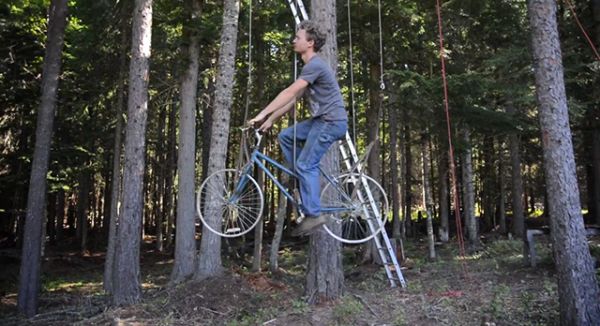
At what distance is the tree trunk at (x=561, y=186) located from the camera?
692cm

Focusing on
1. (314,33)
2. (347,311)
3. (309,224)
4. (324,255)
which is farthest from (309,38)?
(347,311)

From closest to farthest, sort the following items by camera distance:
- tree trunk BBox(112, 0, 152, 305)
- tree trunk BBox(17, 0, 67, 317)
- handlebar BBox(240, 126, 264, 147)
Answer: handlebar BBox(240, 126, 264, 147) < tree trunk BBox(112, 0, 152, 305) < tree trunk BBox(17, 0, 67, 317)

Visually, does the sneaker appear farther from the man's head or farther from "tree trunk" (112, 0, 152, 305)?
"tree trunk" (112, 0, 152, 305)

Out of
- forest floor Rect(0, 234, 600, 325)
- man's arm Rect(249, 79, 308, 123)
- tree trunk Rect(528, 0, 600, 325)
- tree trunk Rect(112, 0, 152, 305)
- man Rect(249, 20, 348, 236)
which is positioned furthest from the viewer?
tree trunk Rect(112, 0, 152, 305)

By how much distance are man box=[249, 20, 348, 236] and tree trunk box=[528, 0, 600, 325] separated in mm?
3648

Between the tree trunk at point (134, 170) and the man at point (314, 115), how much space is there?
23.0 feet

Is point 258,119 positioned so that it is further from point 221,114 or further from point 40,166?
point 40,166

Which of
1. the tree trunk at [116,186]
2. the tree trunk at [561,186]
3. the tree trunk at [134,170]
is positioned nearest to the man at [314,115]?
the tree trunk at [561,186]

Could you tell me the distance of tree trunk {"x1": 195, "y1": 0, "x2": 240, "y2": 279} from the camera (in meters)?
11.1

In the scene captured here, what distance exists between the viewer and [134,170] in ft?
37.8

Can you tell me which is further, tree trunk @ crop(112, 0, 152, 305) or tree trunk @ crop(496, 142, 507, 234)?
tree trunk @ crop(496, 142, 507, 234)

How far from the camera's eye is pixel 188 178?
569 inches

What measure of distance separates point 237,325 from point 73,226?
3272cm

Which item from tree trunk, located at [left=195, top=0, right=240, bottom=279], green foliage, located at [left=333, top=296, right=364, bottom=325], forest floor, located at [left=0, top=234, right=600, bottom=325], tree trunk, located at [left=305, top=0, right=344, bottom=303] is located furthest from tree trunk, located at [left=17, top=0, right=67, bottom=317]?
green foliage, located at [left=333, top=296, right=364, bottom=325]
